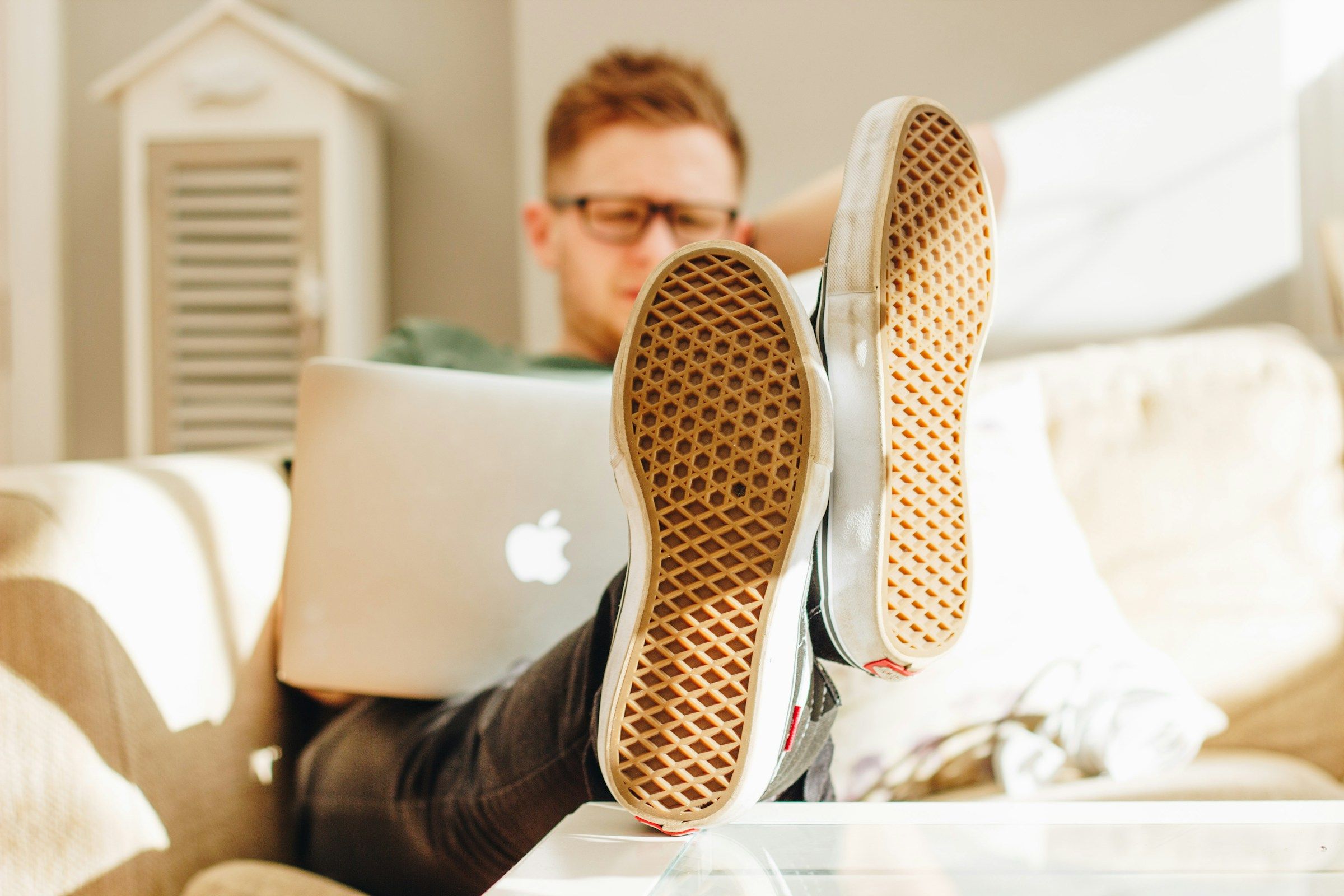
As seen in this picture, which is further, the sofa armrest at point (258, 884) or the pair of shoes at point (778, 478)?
the sofa armrest at point (258, 884)

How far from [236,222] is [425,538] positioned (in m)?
1.67

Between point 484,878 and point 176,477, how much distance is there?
1.48 feet

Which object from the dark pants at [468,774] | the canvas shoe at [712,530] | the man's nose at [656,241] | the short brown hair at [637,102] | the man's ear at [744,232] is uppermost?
the short brown hair at [637,102]

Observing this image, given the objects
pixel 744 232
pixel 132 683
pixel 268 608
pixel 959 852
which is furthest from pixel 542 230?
pixel 959 852

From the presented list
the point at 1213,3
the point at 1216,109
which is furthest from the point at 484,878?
the point at 1213,3

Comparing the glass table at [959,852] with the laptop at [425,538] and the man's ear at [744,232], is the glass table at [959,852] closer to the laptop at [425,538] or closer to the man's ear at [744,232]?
the laptop at [425,538]

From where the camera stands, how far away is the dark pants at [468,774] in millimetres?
620

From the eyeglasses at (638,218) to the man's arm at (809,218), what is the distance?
6 centimetres

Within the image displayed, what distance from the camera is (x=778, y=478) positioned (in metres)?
0.51

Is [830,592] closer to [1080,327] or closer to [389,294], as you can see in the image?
[1080,327]

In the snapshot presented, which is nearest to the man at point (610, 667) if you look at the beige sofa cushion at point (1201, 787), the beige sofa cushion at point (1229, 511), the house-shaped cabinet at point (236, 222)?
the beige sofa cushion at point (1201, 787)

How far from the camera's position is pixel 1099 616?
94 cm

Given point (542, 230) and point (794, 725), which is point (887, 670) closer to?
point (794, 725)

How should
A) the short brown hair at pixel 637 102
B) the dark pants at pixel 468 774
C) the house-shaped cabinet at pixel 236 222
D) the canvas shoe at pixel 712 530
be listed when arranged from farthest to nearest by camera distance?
the house-shaped cabinet at pixel 236 222 → the short brown hair at pixel 637 102 → the dark pants at pixel 468 774 → the canvas shoe at pixel 712 530
